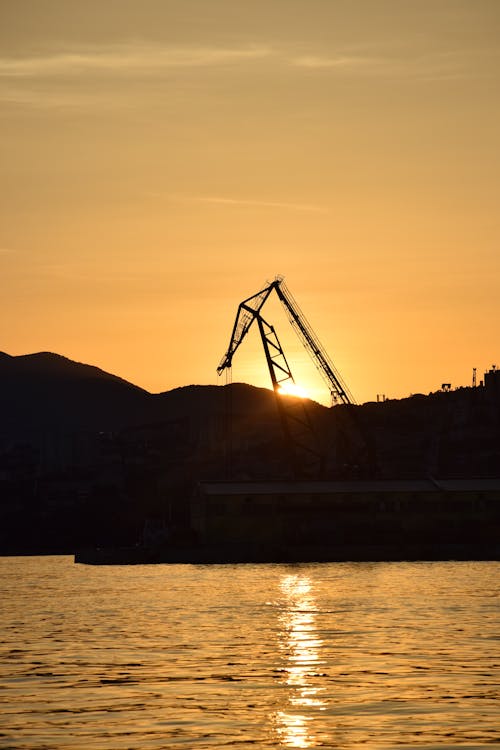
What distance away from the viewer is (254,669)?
5503 cm

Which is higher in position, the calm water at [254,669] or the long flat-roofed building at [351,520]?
the long flat-roofed building at [351,520]

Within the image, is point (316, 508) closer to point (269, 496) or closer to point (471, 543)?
point (269, 496)

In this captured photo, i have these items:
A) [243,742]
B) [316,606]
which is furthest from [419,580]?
[243,742]

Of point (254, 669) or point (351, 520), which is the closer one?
point (254, 669)

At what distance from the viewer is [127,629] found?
3002 inches

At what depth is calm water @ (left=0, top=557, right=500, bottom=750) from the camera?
3984cm

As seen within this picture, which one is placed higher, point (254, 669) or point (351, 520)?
point (351, 520)

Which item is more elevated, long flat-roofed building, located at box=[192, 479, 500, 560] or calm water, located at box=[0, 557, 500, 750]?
long flat-roofed building, located at box=[192, 479, 500, 560]

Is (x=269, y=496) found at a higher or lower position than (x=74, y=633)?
higher

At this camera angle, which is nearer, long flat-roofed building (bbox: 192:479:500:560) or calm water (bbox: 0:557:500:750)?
calm water (bbox: 0:557:500:750)

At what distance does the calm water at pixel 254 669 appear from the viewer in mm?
39844

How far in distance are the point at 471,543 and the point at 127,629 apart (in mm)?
112312

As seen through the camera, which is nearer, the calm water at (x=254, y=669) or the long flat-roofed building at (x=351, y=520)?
the calm water at (x=254, y=669)

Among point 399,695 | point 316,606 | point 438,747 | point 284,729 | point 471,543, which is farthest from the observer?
point 471,543
